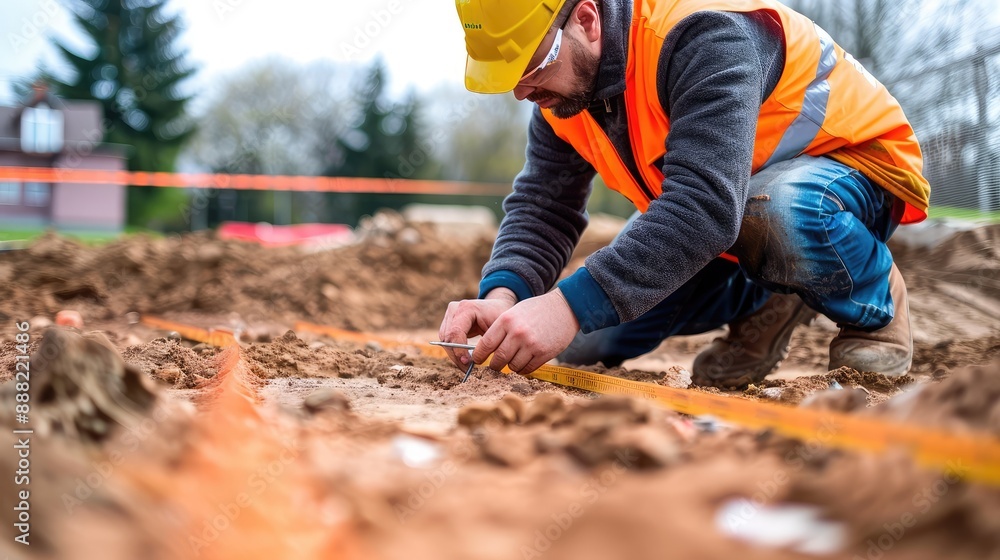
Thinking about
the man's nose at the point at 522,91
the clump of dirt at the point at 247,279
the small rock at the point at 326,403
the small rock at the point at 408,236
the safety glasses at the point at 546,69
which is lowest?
the clump of dirt at the point at 247,279

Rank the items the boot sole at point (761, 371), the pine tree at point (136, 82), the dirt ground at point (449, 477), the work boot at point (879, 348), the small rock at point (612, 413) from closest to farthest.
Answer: the dirt ground at point (449, 477) → the small rock at point (612, 413) → the work boot at point (879, 348) → the boot sole at point (761, 371) → the pine tree at point (136, 82)

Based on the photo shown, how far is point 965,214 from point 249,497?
659 cm

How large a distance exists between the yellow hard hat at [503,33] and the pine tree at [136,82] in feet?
77.6

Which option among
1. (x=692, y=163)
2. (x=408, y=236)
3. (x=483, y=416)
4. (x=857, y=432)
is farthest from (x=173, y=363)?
(x=408, y=236)

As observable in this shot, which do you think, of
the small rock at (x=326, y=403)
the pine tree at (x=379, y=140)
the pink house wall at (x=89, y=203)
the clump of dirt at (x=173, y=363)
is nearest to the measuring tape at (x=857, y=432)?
the small rock at (x=326, y=403)

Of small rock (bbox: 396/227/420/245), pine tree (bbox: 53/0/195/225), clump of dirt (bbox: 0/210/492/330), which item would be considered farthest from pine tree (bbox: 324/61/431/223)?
clump of dirt (bbox: 0/210/492/330)

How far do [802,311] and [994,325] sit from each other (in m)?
A: 2.22

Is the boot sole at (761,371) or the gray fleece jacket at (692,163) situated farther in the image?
the boot sole at (761,371)

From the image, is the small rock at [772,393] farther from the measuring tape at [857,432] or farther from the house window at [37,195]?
the house window at [37,195]

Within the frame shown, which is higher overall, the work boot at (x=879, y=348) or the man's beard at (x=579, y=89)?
the man's beard at (x=579, y=89)

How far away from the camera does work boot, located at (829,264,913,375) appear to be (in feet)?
8.30

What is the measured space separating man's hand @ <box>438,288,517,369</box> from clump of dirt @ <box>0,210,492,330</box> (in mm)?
3587

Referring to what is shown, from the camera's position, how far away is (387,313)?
6531 millimetres

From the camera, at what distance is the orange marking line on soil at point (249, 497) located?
0.99m
